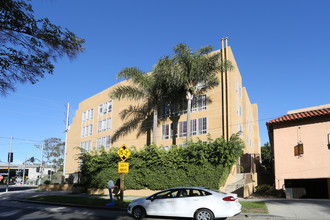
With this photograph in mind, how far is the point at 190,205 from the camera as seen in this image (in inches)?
403

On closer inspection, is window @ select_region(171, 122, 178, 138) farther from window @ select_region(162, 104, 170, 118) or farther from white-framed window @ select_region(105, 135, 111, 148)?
white-framed window @ select_region(105, 135, 111, 148)

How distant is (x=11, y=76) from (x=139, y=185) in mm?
16092

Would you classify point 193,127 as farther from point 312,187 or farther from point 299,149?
point 312,187

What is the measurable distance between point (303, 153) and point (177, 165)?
353 inches

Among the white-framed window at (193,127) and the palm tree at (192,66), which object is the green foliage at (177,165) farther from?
the white-framed window at (193,127)

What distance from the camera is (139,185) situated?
2273 cm

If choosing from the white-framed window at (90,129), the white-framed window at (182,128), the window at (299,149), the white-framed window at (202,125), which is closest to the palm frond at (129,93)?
the white-framed window at (182,128)

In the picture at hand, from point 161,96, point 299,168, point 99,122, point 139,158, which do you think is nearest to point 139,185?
point 139,158

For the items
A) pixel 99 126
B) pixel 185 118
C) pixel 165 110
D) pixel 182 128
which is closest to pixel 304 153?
pixel 185 118

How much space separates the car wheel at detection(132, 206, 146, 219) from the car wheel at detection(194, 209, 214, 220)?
2147 mm

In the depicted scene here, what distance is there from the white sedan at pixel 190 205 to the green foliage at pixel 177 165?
9.56 m

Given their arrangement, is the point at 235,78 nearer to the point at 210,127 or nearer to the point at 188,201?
the point at 210,127

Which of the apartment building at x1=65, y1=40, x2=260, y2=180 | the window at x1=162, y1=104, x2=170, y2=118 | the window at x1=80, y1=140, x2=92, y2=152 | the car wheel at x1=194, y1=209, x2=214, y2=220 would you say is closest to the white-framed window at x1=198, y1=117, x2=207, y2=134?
the apartment building at x1=65, y1=40, x2=260, y2=180

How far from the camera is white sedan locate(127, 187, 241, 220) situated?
9812 millimetres
